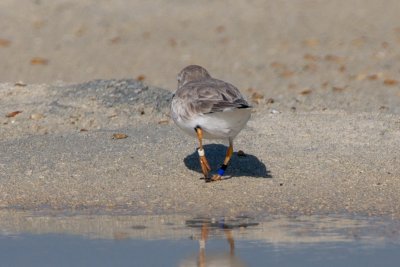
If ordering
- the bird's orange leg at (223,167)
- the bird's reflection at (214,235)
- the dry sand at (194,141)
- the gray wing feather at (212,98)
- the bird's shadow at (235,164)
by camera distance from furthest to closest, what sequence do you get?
the bird's shadow at (235,164) → the bird's orange leg at (223,167) → the dry sand at (194,141) → the gray wing feather at (212,98) → the bird's reflection at (214,235)

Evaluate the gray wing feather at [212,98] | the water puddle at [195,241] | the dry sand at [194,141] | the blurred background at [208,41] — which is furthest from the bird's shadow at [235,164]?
the blurred background at [208,41]

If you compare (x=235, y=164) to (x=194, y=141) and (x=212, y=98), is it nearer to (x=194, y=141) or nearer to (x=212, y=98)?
(x=194, y=141)

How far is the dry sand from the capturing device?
7.89 meters

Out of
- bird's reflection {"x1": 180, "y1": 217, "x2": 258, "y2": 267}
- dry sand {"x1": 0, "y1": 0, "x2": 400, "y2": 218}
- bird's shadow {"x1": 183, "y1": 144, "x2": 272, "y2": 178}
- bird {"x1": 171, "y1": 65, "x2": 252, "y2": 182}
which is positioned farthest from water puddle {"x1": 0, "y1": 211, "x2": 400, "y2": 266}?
bird's shadow {"x1": 183, "y1": 144, "x2": 272, "y2": 178}

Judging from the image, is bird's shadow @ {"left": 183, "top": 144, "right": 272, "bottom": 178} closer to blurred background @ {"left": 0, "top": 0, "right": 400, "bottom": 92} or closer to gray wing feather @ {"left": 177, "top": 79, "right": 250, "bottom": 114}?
gray wing feather @ {"left": 177, "top": 79, "right": 250, "bottom": 114}

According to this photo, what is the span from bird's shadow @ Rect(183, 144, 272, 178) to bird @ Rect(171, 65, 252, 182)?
31cm

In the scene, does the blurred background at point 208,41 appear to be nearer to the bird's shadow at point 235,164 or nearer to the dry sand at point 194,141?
the dry sand at point 194,141

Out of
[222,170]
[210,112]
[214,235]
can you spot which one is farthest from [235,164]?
[214,235]

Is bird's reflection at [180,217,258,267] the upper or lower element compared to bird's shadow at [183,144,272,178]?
lower

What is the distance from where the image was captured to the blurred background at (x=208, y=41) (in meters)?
15.4

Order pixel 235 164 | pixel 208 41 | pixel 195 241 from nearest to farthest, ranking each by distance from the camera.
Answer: pixel 195 241 → pixel 235 164 → pixel 208 41

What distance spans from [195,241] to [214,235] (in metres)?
Result: 0.21

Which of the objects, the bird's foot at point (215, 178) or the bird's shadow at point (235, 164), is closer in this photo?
the bird's foot at point (215, 178)

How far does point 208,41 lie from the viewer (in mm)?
18438
